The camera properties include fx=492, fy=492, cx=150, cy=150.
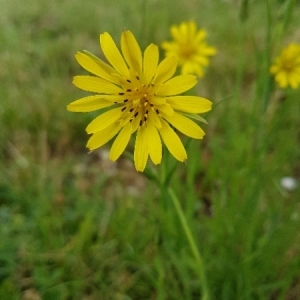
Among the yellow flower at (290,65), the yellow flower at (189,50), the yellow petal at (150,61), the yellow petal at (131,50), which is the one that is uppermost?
the yellow flower at (189,50)

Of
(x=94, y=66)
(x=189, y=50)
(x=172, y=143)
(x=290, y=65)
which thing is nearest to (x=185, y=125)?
(x=172, y=143)

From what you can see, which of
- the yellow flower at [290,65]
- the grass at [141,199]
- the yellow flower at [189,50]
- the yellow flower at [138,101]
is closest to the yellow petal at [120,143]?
the yellow flower at [138,101]

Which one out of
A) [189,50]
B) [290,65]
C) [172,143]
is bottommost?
[172,143]

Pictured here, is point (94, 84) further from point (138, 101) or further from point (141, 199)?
point (141, 199)

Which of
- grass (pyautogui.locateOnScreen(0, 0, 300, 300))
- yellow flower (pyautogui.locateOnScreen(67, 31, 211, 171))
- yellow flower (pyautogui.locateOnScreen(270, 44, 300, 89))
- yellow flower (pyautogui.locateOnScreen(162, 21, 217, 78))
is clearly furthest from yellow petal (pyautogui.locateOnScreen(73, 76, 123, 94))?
yellow flower (pyautogui.locateOnScreen(162, 21, 217, 78))

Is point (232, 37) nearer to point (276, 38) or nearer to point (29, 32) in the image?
point (29, 32)

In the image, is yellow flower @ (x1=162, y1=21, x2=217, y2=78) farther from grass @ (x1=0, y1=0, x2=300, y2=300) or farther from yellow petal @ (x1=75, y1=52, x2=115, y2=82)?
yellow petal @ (x1=75, y1=52, x2=115, y2=82)

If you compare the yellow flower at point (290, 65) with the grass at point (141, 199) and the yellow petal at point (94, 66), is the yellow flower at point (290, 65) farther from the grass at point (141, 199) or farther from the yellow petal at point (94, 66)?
the yellow petal at point (94, 66)
